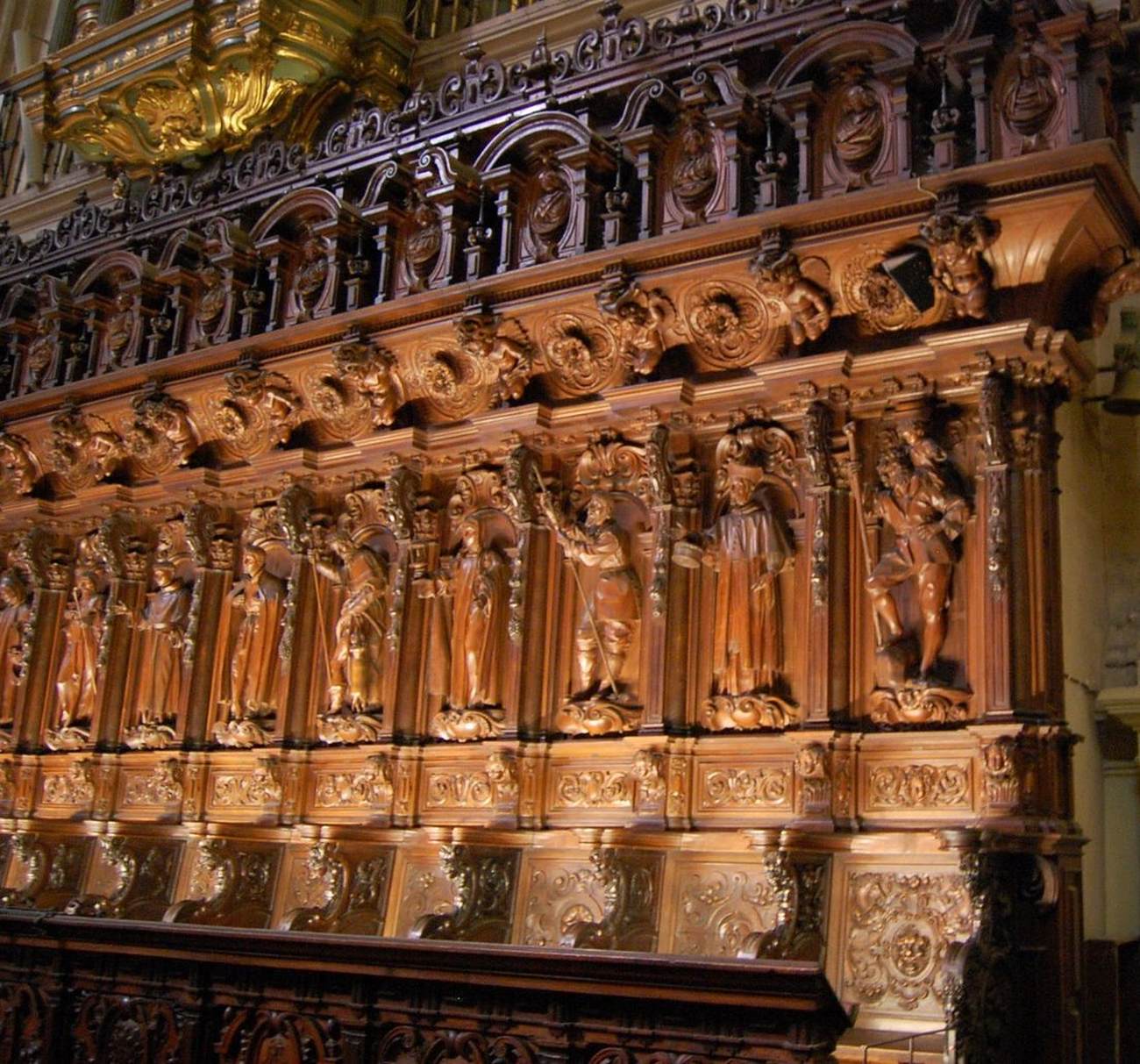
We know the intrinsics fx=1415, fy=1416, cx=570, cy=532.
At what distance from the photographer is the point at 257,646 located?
412 inches

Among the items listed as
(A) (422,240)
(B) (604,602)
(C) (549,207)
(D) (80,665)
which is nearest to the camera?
(B) (604,602)

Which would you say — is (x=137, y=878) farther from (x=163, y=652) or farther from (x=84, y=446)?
(x=84, y=446)

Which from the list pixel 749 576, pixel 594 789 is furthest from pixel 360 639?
pixel 749 576

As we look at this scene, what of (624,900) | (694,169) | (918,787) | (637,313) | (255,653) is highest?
(694,169)

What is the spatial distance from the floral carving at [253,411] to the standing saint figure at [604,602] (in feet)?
8.61

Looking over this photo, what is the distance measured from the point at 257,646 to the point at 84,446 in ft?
7.94

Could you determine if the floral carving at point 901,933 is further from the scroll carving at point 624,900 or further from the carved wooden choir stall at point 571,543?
the scroll carving at point 624,900

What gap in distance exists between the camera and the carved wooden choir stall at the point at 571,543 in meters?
6.84

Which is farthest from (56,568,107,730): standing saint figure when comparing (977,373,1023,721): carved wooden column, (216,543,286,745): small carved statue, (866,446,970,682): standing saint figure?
(977,373,1023,721): carved wooden column

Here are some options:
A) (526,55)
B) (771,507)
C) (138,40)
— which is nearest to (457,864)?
→ (771,507)

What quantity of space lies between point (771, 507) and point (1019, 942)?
2755mm

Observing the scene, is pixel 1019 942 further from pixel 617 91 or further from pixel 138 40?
pixel 138 40

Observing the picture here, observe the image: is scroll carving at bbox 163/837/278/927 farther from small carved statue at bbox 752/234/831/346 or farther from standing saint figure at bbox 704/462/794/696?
small carved statue at bbox 752/234/831/346

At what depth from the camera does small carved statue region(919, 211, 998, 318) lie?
722cm
